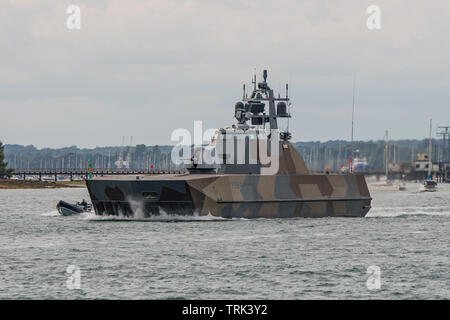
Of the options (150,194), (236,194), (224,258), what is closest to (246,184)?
(236,194)

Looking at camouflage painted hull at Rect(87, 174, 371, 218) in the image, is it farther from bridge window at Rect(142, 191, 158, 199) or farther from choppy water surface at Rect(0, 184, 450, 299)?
choppy water surface at Rect(0, 184, 450, 299)

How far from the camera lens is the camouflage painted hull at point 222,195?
43062 millimetres

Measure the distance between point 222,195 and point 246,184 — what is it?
1586 millimetres

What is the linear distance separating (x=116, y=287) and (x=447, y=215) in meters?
35.9

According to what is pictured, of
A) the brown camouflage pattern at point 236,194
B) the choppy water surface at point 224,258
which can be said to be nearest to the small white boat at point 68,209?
the choppy water surface at point 224,258

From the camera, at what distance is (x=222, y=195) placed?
1713 inches

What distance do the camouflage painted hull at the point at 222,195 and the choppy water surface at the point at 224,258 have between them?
2.39 ft

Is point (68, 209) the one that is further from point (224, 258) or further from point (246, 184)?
point (224, 258)

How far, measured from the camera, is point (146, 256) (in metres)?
31.7

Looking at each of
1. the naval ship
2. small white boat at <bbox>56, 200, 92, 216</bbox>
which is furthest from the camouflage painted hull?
small white boat at <bbox>56, 200, 92, 216</bbox>

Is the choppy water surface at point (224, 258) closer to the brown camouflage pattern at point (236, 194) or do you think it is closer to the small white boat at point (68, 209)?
the brown camouflage pattern at point (236, 194)

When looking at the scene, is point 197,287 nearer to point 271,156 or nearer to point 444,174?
point 271,156
